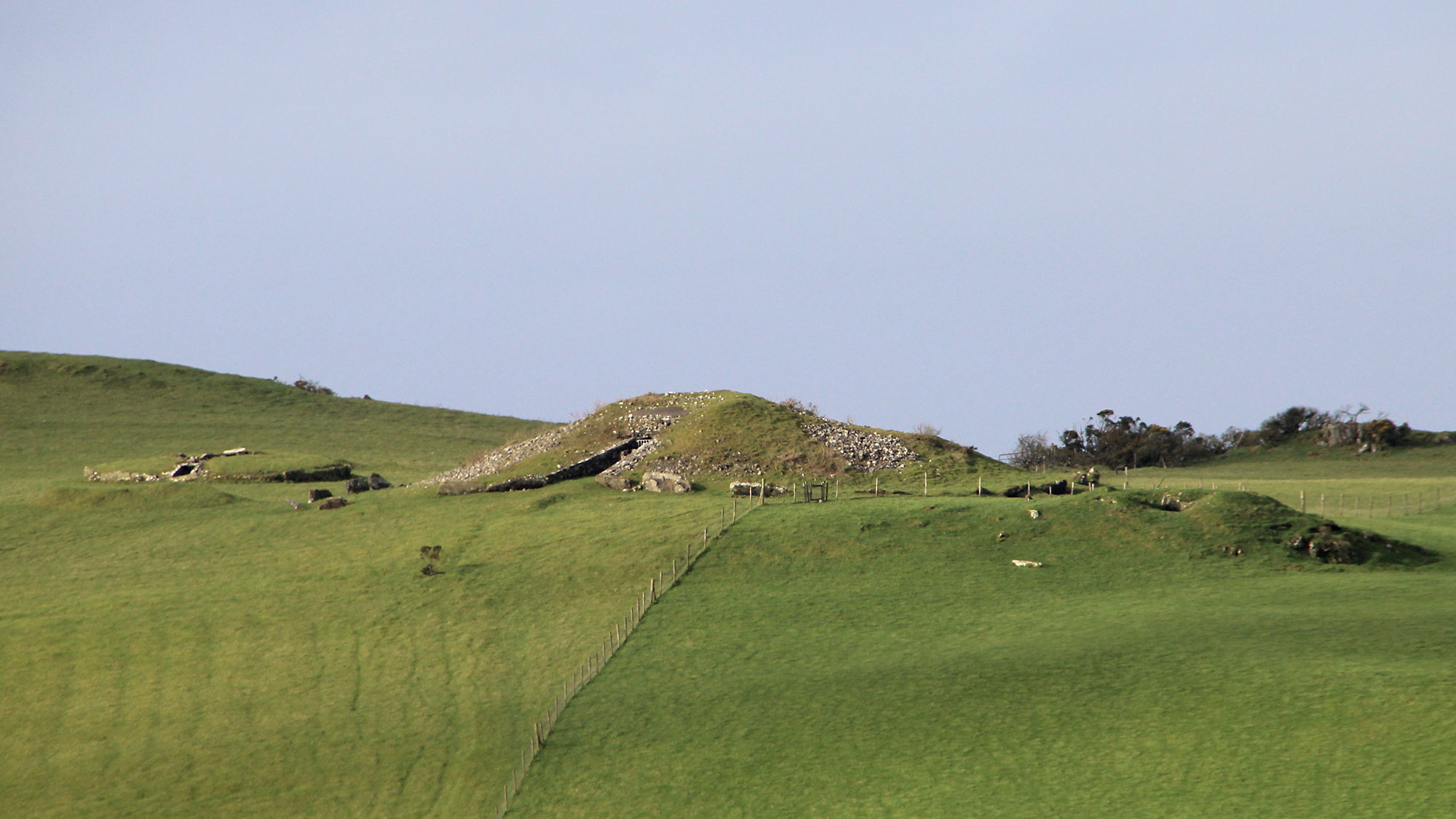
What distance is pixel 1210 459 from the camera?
3329 inches

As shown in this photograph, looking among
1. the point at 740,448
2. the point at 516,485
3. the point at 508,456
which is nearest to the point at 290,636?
the point at 516,485

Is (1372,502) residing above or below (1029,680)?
above

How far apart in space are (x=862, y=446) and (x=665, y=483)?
33.1 feet

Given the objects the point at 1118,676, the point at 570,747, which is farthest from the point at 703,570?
the point at 1118,676

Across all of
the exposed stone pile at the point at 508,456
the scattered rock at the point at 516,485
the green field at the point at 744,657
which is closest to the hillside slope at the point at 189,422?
the exposed stone pile at the point at 508,456

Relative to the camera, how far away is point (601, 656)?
33.1m

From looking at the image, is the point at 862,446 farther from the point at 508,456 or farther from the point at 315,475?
the point at 315,475

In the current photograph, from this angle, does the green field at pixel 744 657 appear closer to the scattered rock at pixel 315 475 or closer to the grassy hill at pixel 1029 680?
the grassy hill at pixel 1029 680

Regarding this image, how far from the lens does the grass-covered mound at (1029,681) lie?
942 inches

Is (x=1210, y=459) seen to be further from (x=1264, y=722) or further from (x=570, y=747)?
(x=570, y=747)

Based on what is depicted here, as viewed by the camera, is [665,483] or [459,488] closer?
[665,483]

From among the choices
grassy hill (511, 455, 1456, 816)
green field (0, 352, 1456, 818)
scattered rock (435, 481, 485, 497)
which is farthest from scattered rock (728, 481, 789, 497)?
scattered rock (435, 481, 485, 497)

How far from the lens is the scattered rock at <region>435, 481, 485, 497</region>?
5594 cm

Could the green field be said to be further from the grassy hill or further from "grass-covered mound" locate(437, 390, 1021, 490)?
"grass-covered mound" locate(437, 390, 1021, 490)
